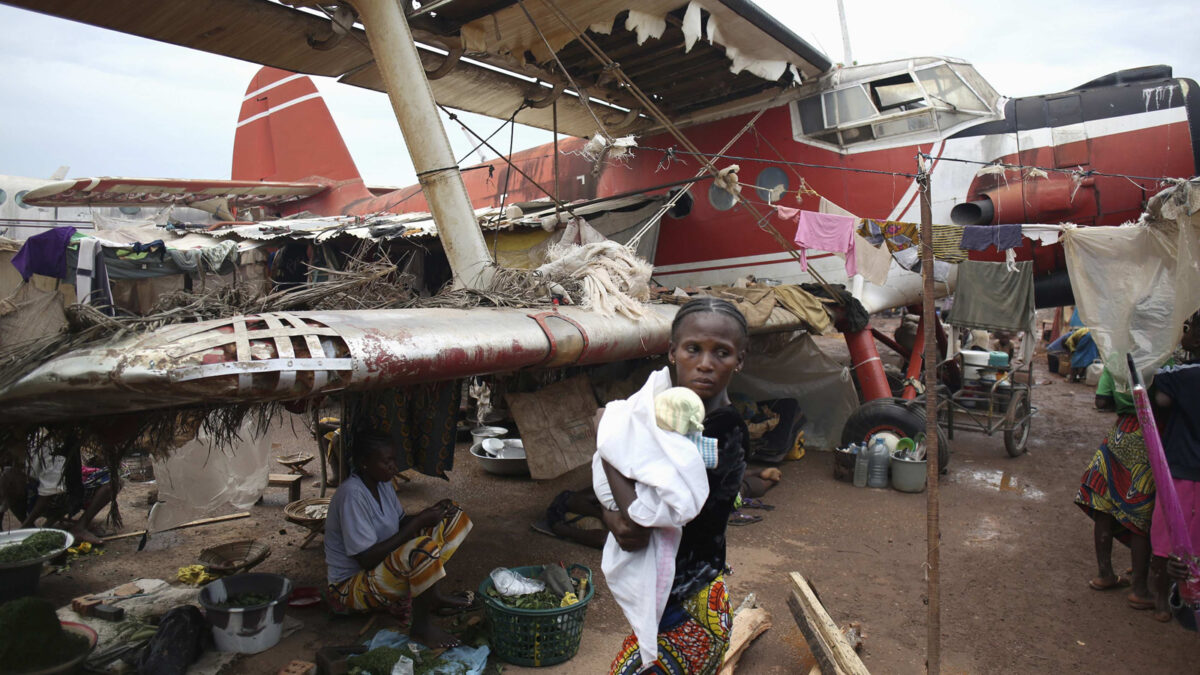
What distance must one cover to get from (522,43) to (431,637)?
6550 millimetres

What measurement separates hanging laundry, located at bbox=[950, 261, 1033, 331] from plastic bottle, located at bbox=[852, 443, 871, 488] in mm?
2315

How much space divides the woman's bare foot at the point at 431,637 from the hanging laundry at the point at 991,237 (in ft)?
22.2

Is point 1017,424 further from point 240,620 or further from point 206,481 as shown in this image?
point 206,481

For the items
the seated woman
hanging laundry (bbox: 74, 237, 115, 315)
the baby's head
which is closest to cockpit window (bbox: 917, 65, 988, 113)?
the seated woman

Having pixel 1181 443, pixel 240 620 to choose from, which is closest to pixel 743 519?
pixel 1181 443

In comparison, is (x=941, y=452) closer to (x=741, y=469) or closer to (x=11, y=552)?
(x=741, y=469)

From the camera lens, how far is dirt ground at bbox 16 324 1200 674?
430 cm

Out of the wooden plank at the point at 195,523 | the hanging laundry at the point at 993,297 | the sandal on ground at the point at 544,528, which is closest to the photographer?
the wooden plank at the point at 195,523

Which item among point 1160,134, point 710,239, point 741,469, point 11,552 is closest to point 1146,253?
point 1160,134

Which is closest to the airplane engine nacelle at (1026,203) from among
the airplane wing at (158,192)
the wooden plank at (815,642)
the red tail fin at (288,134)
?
the wooden plank at (815,642)

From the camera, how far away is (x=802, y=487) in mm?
8031

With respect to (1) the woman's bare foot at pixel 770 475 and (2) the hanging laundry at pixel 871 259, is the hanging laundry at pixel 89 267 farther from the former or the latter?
(2) the hanging laundry at pixel 871 259

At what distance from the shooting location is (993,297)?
8672 mm

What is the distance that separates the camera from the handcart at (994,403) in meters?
8.89
